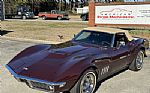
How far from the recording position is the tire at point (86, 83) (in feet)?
15.9

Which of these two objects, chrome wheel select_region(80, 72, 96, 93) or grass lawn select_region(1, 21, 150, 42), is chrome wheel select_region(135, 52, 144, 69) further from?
grass lawn select_region(1, 21, 150, 42)

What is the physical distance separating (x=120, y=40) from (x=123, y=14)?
10.3 m

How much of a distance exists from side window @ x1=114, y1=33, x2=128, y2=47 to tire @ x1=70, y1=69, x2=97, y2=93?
140 centimetres

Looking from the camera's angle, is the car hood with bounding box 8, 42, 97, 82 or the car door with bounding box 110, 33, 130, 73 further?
the car door with bounding box 110, 33, 130, 73

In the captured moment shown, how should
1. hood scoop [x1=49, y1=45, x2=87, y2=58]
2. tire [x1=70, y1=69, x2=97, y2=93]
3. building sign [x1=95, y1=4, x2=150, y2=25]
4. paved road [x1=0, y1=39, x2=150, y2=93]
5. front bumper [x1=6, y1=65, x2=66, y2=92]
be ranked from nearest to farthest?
front bumper [x1=6, y1=65, x2=66, y2=92] → tire [x1=70, y1=69, x2=97, y2=93] → hood scoop [x1=49, y1=45, x2=87, y2=58] → paved road [x1=0, y1=39, x2=150, y2=93] → building sign [x1=95, y1=4, x2=150, y2=25]

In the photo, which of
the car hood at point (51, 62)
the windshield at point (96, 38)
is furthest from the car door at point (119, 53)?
the car hood at point (51, 62)

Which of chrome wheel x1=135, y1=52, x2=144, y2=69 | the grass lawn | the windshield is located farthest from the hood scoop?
the grass lawn

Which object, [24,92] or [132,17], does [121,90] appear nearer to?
[24,92]

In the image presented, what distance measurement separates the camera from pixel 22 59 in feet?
18.1

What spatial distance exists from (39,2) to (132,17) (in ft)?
143

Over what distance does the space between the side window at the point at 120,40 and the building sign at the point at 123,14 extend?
955 cm

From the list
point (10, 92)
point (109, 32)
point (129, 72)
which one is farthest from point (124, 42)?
point (10, 92)

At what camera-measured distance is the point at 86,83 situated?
5180mm

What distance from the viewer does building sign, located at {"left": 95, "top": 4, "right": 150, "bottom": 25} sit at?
1597 cm
